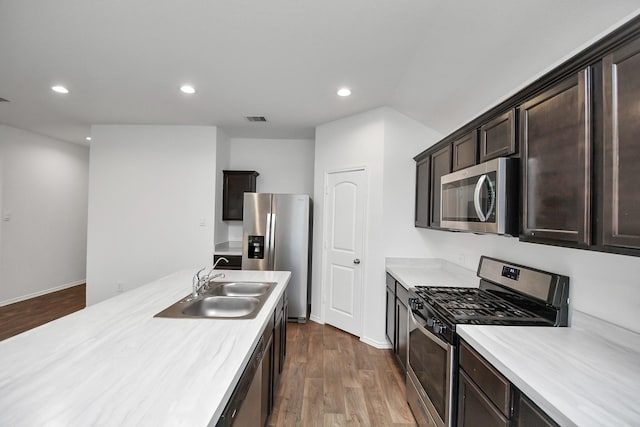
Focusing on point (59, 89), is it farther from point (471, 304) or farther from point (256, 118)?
point (471, 304)

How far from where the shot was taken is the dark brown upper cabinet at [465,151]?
2023mm

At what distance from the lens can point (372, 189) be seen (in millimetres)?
3365

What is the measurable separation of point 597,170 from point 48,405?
1943 mm

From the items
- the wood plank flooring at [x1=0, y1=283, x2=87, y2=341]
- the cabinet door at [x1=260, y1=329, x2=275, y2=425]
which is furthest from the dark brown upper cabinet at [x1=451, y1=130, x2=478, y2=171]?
the wood plank flooring at [x1=0, y1=283, x2=87, y2=341]

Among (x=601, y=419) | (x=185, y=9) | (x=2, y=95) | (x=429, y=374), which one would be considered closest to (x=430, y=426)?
(x=429, y=374)

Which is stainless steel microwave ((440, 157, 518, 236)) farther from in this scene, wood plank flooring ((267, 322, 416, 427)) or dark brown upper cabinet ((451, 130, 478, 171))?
wood plank flooring ((267, 322, 416, 427))

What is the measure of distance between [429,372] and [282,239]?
2.51 meters

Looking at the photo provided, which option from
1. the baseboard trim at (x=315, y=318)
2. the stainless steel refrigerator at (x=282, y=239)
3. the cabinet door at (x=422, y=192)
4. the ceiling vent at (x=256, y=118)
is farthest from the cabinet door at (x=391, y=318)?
the ceiling vent at (x=256, y=118)

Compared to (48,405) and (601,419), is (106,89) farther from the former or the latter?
(601,419)

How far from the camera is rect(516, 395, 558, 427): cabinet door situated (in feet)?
3.05

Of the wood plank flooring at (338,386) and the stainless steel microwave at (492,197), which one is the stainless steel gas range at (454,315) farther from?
the stainless steel microwave at (492,197)

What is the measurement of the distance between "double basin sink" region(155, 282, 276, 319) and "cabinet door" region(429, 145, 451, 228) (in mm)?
1585

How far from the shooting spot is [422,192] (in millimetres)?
3037

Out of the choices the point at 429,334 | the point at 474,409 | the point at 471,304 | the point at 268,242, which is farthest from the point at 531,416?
the point at 268,242
